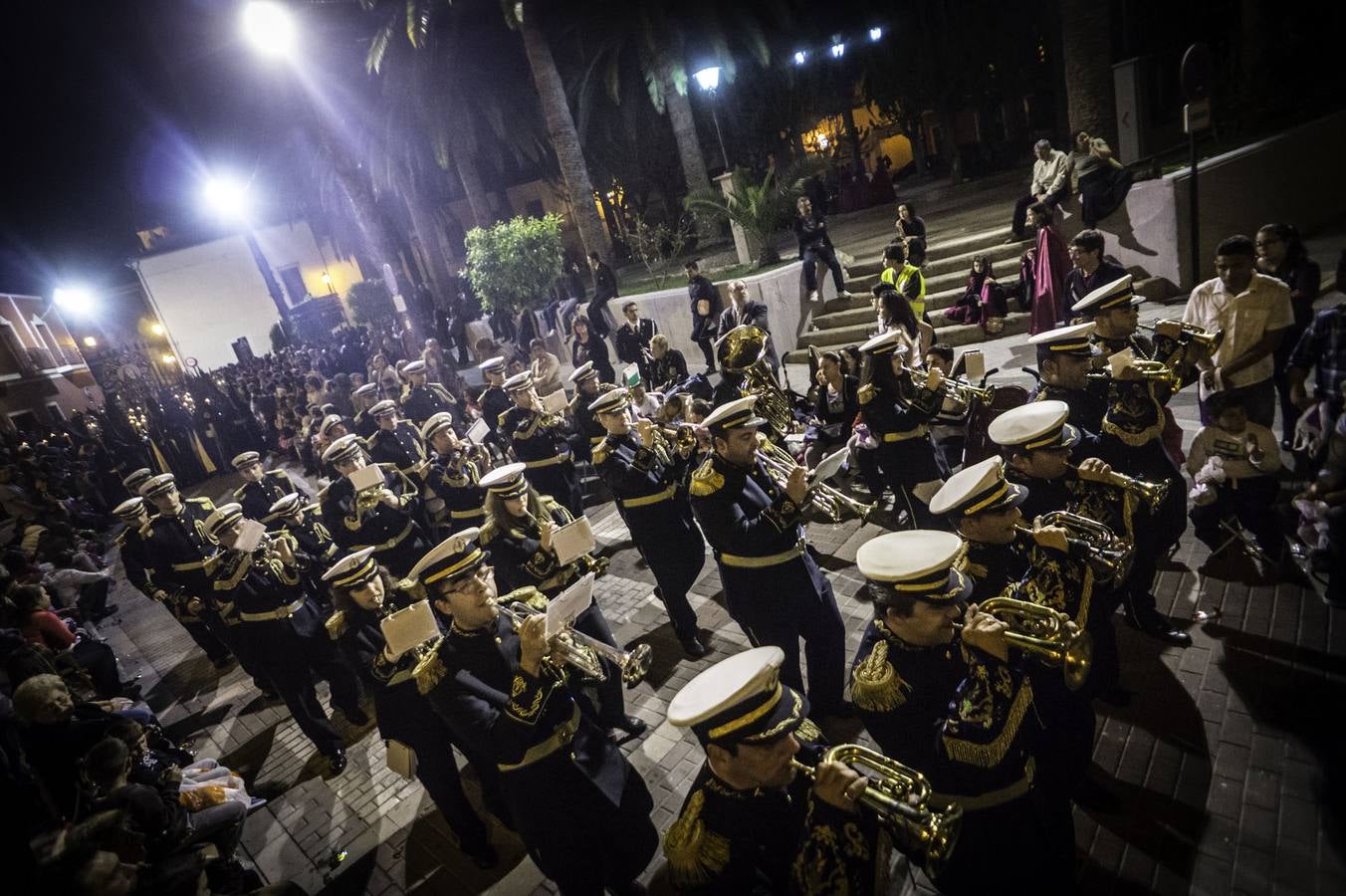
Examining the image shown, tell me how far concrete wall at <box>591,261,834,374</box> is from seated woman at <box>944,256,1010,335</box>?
339cm

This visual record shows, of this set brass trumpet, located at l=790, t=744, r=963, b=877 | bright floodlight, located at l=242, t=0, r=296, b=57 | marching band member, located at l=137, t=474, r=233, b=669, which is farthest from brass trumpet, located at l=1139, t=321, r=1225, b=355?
bright floodlight, located at l=242, t=0, r=296, b=57

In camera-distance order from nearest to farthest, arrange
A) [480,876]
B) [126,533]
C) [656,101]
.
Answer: [480,876] < [126,533] < [656,101]

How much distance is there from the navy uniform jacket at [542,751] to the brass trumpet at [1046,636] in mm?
2162

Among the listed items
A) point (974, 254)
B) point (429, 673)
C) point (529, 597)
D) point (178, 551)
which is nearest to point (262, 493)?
point (178, 551)

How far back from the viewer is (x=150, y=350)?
1805 inches

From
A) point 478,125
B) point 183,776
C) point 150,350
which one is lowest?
point 183,776

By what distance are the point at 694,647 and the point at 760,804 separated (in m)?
3.66

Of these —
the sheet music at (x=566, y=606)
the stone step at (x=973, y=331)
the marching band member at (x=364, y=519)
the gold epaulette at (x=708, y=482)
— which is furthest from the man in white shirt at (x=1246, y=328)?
the marching band member at (x=364, y=519)

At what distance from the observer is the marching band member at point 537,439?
26.5 ft

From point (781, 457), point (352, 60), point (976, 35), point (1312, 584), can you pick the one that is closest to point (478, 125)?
point (352, 60)

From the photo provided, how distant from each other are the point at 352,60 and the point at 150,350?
34.8 metres

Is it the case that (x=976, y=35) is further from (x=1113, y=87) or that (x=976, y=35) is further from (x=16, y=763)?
(x=16, y=763)

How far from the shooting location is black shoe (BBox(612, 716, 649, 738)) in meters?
4.90

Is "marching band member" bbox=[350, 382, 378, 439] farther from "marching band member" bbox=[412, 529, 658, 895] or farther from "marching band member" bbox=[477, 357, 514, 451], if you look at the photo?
"marching band member" bbox=[412, 529, 658, 895]
